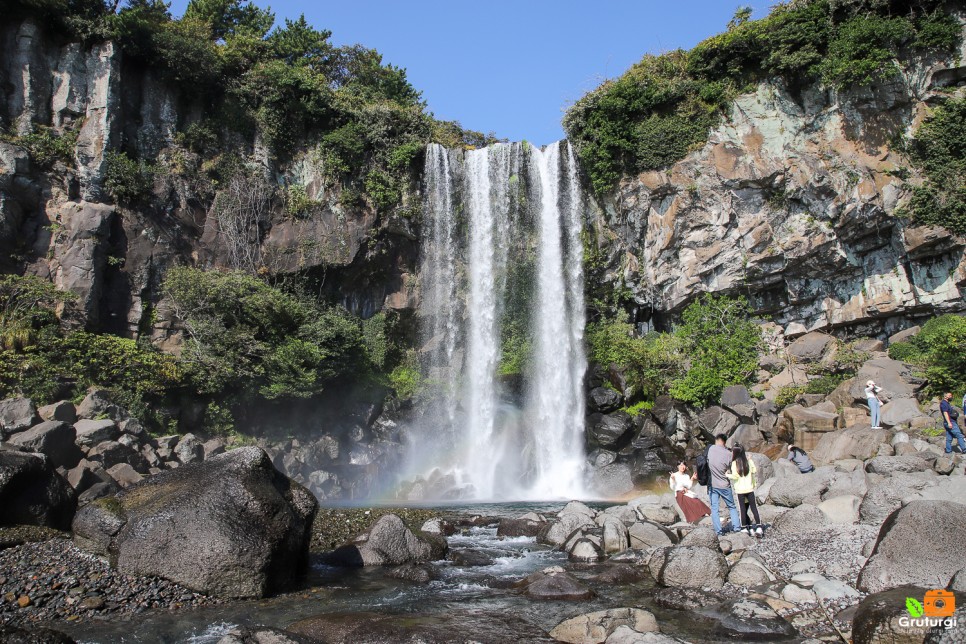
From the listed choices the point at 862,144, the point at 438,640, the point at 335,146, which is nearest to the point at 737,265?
the point at 862,144

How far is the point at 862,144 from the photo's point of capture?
2139 cm

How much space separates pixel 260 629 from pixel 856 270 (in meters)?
23.0

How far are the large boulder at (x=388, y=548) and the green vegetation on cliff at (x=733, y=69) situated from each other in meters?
18.3

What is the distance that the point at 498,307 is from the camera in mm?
26078

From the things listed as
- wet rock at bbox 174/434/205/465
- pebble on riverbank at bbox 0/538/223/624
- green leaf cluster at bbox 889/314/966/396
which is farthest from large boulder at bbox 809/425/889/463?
wet rock at bbox 174/434/205/465

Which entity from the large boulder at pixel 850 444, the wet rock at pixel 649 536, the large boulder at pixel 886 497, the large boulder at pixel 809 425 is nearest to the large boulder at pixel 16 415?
the wet rock at pixel 649 536

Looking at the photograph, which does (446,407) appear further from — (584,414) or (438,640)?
(438,640)

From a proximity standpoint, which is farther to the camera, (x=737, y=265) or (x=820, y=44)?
(x=737, y=265)

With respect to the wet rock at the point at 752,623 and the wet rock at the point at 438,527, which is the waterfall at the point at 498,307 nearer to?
the wet rock at the point at 438,527

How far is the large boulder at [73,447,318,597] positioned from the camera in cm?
777

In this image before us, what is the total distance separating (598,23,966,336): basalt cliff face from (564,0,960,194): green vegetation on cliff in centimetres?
63

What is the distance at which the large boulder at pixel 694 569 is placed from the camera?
7.98 meters

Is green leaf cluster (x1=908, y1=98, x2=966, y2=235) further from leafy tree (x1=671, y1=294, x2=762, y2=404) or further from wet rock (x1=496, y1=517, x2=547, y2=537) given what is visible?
wet rock (x1=496, y1=517, x2=547, y2=537)

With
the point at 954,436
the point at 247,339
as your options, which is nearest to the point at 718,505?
the point at 954,436
